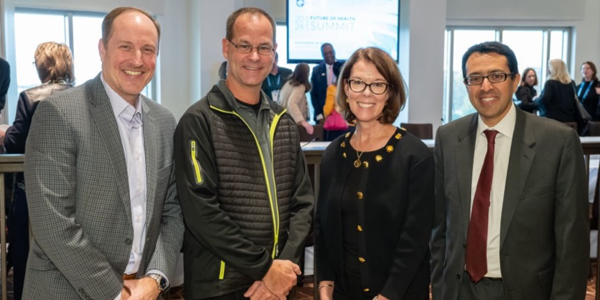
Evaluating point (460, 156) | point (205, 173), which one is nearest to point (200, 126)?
point (205, 173)

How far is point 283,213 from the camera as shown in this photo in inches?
88.4

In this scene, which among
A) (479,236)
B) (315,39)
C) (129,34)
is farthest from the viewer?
(315,39)

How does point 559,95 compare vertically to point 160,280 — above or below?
above

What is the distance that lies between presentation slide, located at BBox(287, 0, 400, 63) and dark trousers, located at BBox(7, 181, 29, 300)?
688cm

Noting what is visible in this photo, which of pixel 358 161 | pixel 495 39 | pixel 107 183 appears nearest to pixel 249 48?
pixel 358 161

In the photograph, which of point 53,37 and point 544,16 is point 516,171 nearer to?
point 53,37

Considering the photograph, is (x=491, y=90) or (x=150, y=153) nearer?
(x=150, y=153)

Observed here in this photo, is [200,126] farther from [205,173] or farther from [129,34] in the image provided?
[129,34]

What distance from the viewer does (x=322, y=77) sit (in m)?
8.73

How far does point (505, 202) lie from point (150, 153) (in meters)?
1.38

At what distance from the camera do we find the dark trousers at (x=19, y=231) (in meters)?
3.43

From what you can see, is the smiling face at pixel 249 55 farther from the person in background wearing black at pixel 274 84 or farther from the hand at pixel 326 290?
the person in background wearing black at pixel 274 84

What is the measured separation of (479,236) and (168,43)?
348 inches

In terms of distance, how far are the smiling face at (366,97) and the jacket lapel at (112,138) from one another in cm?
92
